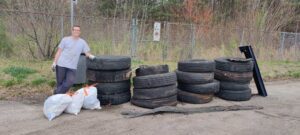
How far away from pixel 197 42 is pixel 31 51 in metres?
8.14

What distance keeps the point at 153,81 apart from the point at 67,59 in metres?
1.84

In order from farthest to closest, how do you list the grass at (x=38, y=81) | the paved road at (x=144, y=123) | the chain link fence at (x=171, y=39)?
the chain link fence at (x=171, y=39), the grass at (x=38, y=81), the paved road at (x=144, y=123)

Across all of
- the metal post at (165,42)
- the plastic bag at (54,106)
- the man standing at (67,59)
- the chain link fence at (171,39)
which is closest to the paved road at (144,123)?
the plastic bag at (54,106)

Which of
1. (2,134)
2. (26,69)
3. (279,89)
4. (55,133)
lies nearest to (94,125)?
(55,133)

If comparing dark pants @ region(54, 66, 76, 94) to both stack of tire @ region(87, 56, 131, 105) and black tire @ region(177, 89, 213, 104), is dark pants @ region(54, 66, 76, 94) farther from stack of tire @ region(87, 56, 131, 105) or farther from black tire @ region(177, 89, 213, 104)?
black tire @ region(177, 89, 213, 104)

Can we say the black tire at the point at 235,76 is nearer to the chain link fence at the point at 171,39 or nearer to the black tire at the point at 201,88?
the black tire at the point at 201,88

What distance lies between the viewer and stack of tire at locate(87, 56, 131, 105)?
652 centimetres

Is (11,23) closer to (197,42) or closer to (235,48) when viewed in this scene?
(197,42)

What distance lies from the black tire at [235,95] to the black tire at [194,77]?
711mm

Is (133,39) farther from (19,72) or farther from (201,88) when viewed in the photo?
(201,88)

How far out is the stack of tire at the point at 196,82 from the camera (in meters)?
7.18

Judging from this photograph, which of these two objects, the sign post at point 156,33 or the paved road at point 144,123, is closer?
the paved road at point 144,123

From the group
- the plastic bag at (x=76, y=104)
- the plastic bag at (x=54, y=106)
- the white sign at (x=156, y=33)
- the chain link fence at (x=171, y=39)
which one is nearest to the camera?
the plastic bag at (x=54, y=106)

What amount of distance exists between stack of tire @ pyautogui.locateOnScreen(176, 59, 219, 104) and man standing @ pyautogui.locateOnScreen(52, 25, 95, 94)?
2.46m
